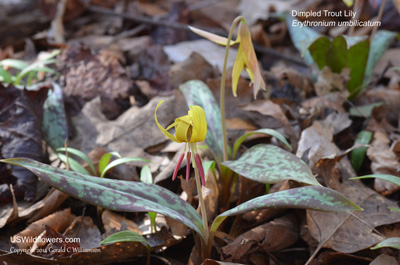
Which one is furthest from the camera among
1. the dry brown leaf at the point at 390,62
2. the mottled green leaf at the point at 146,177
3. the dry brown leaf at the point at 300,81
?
the dry brown leaf at the point at 390,62

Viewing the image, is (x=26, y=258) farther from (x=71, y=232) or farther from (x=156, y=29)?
(x=156, y=29)

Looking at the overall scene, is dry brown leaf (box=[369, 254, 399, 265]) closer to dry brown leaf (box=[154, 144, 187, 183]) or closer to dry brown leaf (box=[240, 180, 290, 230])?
dry brown leaf (box=[240, 180, 290, 230])

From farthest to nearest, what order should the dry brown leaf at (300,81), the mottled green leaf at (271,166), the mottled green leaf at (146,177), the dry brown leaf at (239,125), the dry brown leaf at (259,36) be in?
1. the dry brown leaf at (259,36)
2. the dry brown leaf at (300,81)
3. the dry brown leaf at (239,125)
4. the mottled green leaf at (146,177)
5. the mottled green leaf at (271,166)

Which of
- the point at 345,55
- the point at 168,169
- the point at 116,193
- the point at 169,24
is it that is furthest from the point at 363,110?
the point at 169,24

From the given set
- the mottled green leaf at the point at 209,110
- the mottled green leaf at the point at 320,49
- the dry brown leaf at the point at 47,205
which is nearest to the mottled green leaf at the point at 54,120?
the dry brown leaf at the point at 47,205

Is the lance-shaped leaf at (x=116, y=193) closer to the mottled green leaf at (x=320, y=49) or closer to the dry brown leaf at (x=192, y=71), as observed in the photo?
the dry brown leaf at (x=192, y=71)

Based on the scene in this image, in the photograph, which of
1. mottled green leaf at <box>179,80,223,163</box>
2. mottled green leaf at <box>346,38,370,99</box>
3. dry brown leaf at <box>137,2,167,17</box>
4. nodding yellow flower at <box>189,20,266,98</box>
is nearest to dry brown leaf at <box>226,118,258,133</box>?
mottled green leaf at <box>179,80,223,163</box>
